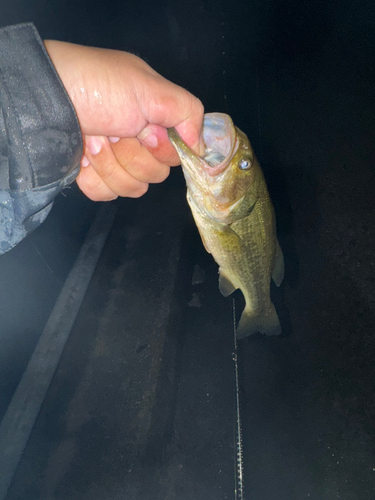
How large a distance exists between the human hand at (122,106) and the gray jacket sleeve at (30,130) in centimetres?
13

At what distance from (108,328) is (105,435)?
1.01m

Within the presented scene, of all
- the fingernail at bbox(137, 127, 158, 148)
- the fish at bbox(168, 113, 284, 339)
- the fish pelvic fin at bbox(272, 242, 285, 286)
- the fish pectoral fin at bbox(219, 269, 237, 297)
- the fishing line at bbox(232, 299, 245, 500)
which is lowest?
the fishing line at bbox(232, 299, 245, 500)

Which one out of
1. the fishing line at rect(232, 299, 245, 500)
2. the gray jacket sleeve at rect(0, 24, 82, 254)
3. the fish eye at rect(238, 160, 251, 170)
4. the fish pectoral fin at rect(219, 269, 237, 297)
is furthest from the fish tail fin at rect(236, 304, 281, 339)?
the gray jacket sleeve at rect(0, 24, 82, 254)

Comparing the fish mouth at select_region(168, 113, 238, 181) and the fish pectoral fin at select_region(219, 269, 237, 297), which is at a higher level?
the fish mouth at select_region(168, 113, 238, 181)

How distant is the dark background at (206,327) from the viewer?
2414 mm

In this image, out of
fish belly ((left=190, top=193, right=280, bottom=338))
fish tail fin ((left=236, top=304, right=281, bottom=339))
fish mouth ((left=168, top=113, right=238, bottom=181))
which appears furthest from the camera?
fish tail fin ((left=236, top=304, right=281, bottom=339))

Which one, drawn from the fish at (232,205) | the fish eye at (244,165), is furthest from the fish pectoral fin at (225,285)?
the fish eye at (244,165)

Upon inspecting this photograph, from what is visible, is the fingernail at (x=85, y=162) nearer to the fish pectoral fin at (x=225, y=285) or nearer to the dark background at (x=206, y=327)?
the fish pectoral fin at (x=225, y=285)

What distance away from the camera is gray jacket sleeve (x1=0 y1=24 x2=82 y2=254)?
0.80 metres

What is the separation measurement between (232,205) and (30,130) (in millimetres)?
924

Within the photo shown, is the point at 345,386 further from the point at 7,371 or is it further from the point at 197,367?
the point at 7,371

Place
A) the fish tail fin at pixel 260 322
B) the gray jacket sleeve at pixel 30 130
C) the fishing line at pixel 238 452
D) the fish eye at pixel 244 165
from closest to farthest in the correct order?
the gray jacket sleeve at pixel 30 130, the fish eye at pixel 244 165, the fish tail fin at pixel 260 322, the fishing line at pixel 238 452

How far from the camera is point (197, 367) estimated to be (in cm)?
293

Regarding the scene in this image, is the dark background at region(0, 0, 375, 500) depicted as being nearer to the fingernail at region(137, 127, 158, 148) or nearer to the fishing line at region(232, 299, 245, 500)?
the fishing line at region(232, 299, 245, 500)
